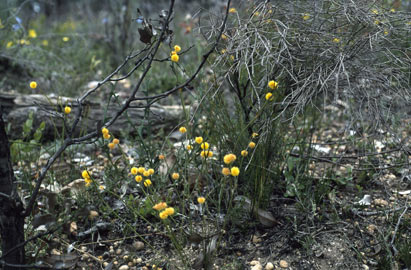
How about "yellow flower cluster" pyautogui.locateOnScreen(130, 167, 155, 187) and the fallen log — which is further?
the fallen log

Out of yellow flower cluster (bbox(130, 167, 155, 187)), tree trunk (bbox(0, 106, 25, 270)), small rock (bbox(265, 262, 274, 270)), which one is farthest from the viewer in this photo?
small rock (bbox(265, 262, 274, 270))

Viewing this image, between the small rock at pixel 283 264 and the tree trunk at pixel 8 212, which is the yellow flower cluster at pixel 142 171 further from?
the small rock at pixel 283 264

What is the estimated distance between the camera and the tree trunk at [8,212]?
56.1 inches

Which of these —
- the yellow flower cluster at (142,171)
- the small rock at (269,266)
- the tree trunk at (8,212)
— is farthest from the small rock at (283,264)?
the tree trunk at (8,212)

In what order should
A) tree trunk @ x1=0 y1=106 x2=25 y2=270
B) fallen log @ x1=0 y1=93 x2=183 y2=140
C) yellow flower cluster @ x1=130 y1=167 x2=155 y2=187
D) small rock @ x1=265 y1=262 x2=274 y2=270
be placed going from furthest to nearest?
fallen log @ x1=0 y1=93 x2=183 y2=140, small rock @ x1=265 y1=262 x2=274 y2=270, yellow flower cluster @ x1=130 y1=167 x2=155 y2=187, tree trunk @ x1=0 y1=106 x2=25 y2=270

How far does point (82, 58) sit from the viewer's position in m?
5.12

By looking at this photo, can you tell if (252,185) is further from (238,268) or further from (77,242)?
(77,242)

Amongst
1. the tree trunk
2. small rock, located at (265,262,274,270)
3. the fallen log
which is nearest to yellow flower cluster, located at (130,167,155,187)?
the tree trunk

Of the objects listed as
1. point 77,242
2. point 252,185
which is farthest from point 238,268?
point 77,242

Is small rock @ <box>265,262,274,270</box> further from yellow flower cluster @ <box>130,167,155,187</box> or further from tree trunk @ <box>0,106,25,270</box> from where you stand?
tree trunk @ <box>0,106,25,270</box>

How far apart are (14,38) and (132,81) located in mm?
1690

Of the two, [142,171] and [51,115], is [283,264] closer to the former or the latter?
[142,171]

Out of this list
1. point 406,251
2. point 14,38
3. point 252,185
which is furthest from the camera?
point 14,38

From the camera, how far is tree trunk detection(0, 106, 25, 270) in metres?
1.42
